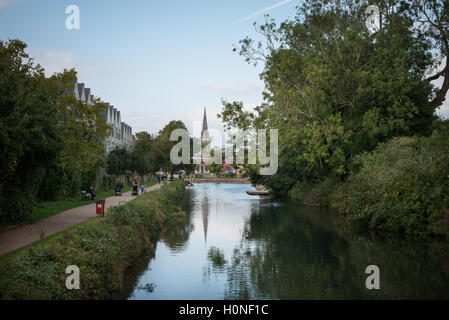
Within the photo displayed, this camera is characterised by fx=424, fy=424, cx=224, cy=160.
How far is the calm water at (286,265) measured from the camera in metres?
10.9

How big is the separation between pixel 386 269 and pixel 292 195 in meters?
29.3

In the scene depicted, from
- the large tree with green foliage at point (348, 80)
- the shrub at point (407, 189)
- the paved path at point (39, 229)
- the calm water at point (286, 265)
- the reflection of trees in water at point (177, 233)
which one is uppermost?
the large tree with green foliage at point (348, 80)

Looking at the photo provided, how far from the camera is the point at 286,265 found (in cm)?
1382

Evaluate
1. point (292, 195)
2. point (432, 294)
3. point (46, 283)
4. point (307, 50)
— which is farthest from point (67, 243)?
point (292, 195)

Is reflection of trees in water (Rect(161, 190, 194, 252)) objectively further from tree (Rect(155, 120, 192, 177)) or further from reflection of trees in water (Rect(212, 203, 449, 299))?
tree (Rect(155, 120, 192, 177))

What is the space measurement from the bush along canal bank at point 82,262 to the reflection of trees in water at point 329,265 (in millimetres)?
3107

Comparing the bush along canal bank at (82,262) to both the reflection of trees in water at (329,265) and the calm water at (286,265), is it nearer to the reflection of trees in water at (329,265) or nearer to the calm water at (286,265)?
the calm water at (286,265)

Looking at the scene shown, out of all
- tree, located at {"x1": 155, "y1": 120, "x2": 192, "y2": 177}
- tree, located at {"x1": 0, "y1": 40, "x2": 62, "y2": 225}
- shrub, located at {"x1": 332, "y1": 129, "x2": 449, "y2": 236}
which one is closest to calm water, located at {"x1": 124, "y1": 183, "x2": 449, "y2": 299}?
shrub, located at {"x1": 332, "y1": 129, "x2": 449, "y2": 236}

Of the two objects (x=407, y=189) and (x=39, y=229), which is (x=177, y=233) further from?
(x=407, y=189)

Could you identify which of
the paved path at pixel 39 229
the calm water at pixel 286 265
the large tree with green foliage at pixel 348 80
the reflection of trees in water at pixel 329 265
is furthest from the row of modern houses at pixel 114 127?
the reflection of trees in water at pixel 329 265

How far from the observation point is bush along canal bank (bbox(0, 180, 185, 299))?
293 inches

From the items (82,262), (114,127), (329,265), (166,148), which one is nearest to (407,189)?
(329,265)

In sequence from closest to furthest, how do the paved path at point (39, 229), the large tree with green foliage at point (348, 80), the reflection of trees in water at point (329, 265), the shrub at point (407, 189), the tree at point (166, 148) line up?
the reflection of trees in water at point (329, 265)
the paved path at point (39, 229)
the shrub at point (407, 189)
the large tree with green foliage at point (348, 80)
the tree at point (166, 148)

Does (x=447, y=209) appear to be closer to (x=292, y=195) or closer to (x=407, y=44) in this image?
(x=407, y=44)
